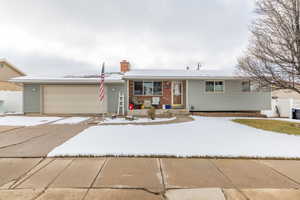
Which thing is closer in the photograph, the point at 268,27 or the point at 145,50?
the point at 268,27

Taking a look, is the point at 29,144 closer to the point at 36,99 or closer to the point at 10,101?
the point at 36,99

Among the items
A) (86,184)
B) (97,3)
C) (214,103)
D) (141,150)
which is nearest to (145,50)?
(97,3)

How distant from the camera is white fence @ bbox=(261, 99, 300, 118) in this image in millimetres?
12086

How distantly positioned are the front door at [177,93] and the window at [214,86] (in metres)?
2.05

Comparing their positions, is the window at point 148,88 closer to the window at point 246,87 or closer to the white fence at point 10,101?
the window at point 246,87

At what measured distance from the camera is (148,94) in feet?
36.5

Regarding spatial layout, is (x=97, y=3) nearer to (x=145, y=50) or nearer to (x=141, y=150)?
(x=145, y=50)

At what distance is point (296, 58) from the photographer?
693 centimetres

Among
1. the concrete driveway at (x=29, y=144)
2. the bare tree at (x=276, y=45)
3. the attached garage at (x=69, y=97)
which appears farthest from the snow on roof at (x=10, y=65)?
the bare tree at (x=276, y=45)

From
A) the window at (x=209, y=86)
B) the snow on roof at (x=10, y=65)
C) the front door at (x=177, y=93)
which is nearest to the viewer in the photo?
the window at (x=209, y=86)

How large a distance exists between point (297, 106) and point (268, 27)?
882cm

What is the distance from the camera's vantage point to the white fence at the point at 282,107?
1209cm

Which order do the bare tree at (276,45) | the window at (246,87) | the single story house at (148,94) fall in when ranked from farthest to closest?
1. the window at (246,87)
2. the single story house at (148,94)
3. the bare tree at (276,45)

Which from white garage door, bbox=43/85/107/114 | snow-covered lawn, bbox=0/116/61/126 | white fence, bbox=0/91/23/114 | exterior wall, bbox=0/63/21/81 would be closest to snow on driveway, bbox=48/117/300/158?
snow-covered lawn, bbox=0/116/61/126
